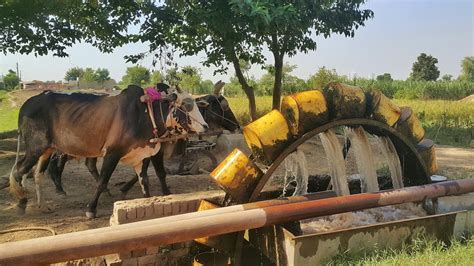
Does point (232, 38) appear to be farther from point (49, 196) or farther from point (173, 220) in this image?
point (173, 220)

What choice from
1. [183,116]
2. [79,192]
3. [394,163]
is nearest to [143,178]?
[183,116]

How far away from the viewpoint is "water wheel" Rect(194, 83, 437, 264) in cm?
387

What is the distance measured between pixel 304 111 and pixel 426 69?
5414 centimetres

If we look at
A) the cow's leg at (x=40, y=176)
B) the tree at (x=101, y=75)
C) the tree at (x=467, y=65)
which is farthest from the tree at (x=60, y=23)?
the tree at (x=467, y=65)

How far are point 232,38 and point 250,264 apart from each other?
5.06 meters

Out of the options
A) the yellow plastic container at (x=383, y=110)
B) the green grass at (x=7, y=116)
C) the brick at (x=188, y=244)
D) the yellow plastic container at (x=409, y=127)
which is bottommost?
the brick at (x=188, y=244)

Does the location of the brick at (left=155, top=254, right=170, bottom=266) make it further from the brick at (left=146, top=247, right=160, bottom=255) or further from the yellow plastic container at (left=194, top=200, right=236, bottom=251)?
the yellow plastic container at (left=194, top=200, right=236, bottom=251)

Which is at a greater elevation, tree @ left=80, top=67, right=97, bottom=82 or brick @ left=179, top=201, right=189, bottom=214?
tree @ left=80, top=67, right=97, bottom=82

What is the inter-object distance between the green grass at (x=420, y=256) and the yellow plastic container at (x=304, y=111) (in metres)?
1.24

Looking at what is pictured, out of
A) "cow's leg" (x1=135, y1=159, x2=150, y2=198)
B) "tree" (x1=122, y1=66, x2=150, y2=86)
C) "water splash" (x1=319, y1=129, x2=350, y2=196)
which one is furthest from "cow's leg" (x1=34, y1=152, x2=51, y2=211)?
"water splash" (x1=319, y1=129, x2=350, y2=196)

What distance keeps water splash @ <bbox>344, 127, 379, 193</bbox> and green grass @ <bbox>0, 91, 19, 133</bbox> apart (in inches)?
555

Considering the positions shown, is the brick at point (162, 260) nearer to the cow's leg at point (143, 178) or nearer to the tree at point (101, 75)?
the cow's leg at point (143, 178)

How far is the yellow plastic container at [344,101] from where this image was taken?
13.7 feet

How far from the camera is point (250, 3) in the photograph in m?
5.96
